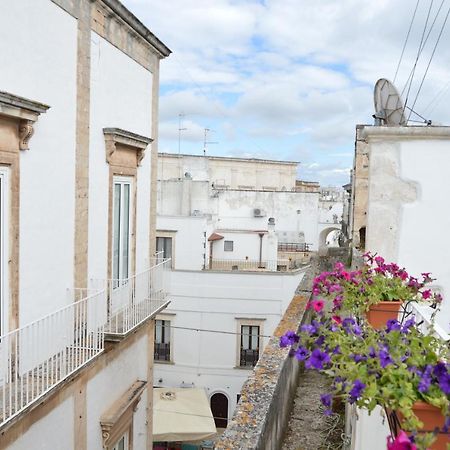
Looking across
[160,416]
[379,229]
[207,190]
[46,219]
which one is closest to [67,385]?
[46,219]

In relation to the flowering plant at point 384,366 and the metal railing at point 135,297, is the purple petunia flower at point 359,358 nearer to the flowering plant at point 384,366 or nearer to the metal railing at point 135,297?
the flowering plant at point 384,366

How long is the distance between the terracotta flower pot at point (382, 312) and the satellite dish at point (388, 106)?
7.26 feet

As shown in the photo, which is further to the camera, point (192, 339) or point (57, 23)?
point (192, 339)

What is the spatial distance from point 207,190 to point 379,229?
21598 mm

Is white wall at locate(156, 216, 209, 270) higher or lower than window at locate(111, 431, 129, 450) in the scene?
higher

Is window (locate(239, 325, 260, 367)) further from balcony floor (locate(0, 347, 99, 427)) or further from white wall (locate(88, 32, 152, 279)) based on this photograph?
balcony floor (locate(0, 347, 99, 427))

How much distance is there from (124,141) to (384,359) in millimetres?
6908

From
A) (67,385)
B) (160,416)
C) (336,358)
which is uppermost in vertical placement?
(336,358)

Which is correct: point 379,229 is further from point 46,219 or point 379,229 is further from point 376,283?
point 46,219

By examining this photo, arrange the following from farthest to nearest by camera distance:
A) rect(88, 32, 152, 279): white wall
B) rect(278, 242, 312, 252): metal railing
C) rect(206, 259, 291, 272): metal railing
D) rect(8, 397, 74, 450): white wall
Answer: rect(278, 242, 312, 252): metal railing → rect(206, 259, 291, 272): metal railing → rect(88, 32, 152, 279): white wall → rect(8, 397, 74, 450): white wall

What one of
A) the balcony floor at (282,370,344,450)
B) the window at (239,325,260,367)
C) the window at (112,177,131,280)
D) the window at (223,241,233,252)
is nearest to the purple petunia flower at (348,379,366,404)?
the balcony floor at (282,370,344,450)

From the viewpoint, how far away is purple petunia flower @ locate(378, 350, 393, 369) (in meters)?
2.16

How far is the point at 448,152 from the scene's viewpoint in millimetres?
5449

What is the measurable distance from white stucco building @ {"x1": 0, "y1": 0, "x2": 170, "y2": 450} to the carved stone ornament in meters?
0.01
